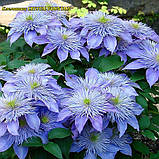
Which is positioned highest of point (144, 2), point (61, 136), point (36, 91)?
point (36, 91)

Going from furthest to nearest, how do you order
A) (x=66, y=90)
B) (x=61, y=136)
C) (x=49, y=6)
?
(x=49, y=6) → (x=66, y=90) → (x=61, y=136)

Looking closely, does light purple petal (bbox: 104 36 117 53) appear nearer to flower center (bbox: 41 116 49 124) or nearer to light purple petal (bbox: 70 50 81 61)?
light purple petal (bbox: 70 50 81 61)

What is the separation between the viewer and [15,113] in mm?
880

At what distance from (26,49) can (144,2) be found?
3.13 m

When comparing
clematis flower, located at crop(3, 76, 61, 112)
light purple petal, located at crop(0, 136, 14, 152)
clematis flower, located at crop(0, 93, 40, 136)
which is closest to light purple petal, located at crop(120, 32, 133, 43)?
clematis flower, located at crop(3, 76, 61, 112)

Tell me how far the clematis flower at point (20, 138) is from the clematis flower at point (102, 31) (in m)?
0.39

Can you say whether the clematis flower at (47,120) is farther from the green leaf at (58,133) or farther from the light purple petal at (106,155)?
the light purple petal at (106,155)

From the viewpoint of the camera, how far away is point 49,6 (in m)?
1.38

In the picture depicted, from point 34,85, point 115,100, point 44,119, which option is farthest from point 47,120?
point 115,100

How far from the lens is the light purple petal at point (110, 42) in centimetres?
114

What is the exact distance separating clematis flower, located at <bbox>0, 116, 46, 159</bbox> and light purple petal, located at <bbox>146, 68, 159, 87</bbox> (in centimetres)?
43

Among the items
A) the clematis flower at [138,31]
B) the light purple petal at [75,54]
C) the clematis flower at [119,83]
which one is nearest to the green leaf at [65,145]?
the clematis flower at [119,83]

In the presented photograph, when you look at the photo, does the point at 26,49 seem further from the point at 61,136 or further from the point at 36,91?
the point at 61,136

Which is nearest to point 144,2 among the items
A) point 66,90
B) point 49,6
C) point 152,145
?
point 152,145
